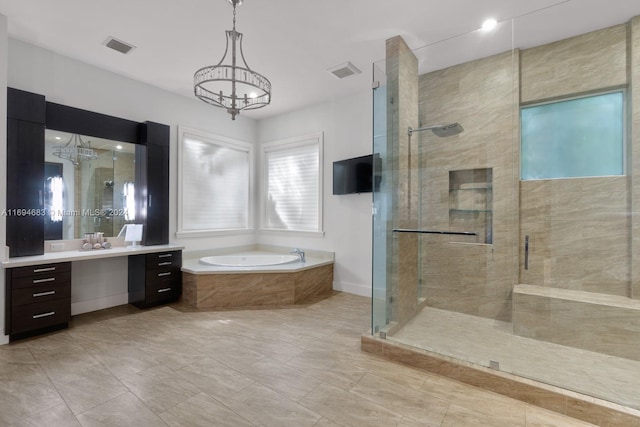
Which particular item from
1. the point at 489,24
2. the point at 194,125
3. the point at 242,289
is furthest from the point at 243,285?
the point at 489,24

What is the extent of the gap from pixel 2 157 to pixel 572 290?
542 cm

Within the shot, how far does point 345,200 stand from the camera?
177 inches

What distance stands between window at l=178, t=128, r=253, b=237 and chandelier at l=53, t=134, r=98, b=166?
1.08 meters

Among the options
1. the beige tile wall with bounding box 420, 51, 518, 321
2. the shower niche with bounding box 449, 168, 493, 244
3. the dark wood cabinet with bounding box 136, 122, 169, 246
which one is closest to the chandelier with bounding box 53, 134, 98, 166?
the dark wood cabinet with bounding box 136, 122, 169, 246

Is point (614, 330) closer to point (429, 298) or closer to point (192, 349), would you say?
point (429, 298)

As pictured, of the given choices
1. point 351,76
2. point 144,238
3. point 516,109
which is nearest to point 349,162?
point 351,76

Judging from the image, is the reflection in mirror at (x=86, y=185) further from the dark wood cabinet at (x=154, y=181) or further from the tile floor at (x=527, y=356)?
the tile floor at (x=527, y=356)

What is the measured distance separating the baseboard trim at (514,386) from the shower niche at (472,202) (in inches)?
58.9

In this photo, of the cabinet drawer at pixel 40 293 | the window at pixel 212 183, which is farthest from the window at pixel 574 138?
the cabinet drawer at pixel 40 293

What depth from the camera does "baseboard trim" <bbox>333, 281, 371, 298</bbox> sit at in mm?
4266

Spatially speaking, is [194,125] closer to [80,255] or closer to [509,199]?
[80,255]

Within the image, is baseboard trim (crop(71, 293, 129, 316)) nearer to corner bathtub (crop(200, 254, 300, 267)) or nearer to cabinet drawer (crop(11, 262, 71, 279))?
cabinet drawer (crop(11, 262, 71, 279))

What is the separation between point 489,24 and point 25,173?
4.75 meters

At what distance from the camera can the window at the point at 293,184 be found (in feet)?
15.9
